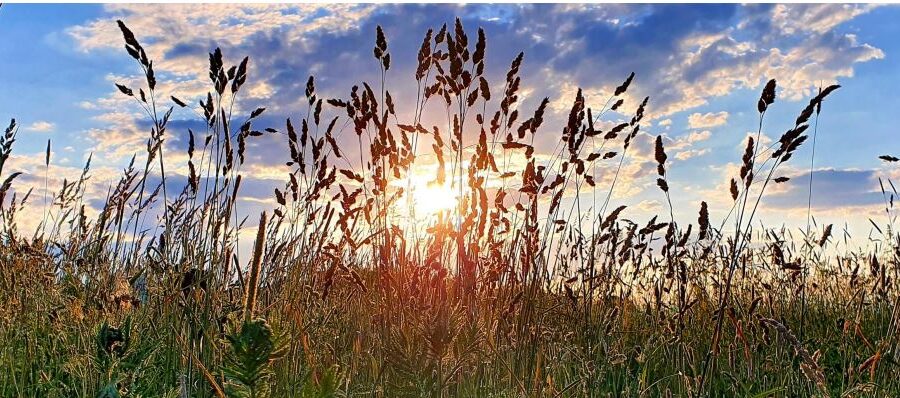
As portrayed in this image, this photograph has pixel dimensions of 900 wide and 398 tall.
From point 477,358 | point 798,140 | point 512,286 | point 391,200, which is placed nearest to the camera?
point 798,140

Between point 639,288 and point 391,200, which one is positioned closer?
point 391,200

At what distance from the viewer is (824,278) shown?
561cm

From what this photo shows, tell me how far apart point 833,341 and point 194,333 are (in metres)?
4.07

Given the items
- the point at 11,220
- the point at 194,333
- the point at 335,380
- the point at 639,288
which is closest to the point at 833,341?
the point at 639,288

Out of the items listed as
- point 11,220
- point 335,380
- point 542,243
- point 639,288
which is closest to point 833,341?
point 639,288

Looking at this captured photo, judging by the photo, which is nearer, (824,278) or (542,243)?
(542,243)

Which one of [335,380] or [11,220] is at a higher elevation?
[11,220]

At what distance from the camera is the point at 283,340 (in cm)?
72

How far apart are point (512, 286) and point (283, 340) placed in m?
2.34

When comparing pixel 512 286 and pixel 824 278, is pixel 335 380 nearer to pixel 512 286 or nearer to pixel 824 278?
pixel 512 286

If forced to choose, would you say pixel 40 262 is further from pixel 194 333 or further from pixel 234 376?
pixel 234 376

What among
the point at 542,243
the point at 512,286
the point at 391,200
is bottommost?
the point at 512,286

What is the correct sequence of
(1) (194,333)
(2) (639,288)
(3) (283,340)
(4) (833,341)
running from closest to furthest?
1. (3) (283,340)
2. (1) (194,333)
3. (4) (833,341)
4. (2) (639,288)

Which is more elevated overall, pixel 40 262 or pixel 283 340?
pixel 40 262
